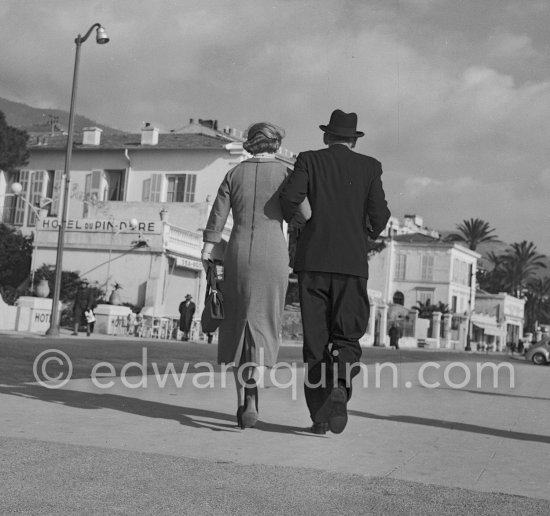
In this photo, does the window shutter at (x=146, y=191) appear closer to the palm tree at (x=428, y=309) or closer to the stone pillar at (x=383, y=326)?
the stone pillar at (x=383, y=326)

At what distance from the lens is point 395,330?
51312 mm

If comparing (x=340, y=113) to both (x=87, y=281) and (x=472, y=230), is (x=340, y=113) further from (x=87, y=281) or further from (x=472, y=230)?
(x=472, y=230)

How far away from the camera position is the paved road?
131 inches

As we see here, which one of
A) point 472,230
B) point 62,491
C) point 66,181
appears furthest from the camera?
point 472,230

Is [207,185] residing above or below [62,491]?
above

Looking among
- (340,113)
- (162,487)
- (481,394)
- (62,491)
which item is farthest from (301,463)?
(481,394)

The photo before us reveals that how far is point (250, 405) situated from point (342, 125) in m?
1.79

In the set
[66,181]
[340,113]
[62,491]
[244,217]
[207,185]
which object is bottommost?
[62,491]

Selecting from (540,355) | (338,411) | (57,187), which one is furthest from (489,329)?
(338,411)

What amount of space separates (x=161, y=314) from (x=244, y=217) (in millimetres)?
32035

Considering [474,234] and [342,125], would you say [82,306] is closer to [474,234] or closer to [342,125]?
[342,125]

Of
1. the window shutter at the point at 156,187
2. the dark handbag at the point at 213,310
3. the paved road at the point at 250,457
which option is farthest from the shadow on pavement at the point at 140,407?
the window shutter at the point at 156,187

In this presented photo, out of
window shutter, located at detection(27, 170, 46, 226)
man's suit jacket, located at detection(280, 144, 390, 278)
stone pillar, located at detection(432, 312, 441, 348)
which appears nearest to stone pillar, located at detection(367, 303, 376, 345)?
stone pillar, located at detection(432, 312, 441, 348)

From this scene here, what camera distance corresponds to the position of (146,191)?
52.2 meters
